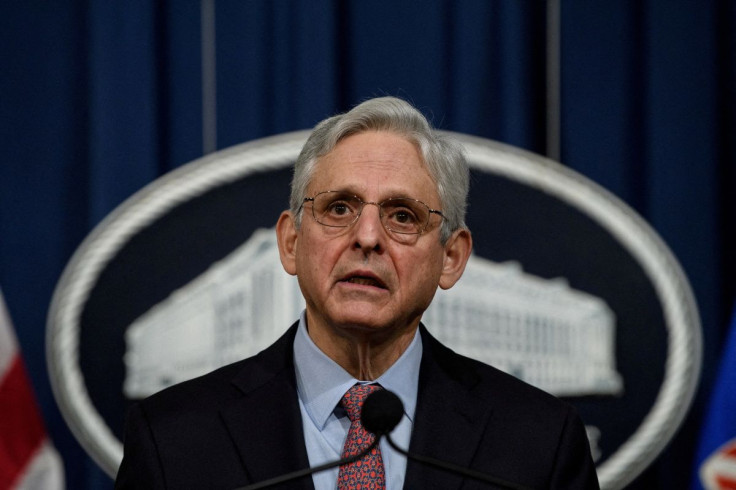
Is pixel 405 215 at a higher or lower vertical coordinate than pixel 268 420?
higher

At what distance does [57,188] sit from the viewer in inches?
79.5

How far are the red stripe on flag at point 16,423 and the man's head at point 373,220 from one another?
706mm

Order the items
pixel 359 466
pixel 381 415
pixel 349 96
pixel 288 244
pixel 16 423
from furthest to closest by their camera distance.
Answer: pixel 349 96 → pixel 16 423 → pixel 288 244 → pixel 359 466 → pixel 381 415

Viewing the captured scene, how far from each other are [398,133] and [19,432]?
1.02m

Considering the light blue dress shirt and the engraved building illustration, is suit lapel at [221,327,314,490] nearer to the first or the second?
the light blue dress shirt

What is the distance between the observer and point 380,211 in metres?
1.41

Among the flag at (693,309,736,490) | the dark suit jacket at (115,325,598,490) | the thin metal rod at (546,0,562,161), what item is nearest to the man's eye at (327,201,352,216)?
the dark suit jacket at (115,325,598,490)

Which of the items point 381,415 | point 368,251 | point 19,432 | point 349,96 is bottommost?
point 19,432

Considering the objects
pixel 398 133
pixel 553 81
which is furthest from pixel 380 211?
pixel 553 81

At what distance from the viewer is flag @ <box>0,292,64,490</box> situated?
186 cm

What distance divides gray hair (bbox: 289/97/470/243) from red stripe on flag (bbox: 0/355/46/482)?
76 cm

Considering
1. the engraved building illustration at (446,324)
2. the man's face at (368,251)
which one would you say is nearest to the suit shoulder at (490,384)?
the man's face at (368,251)

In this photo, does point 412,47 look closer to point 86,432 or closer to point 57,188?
point 57,188

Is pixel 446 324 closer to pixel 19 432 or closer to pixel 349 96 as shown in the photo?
pixel 349 96
